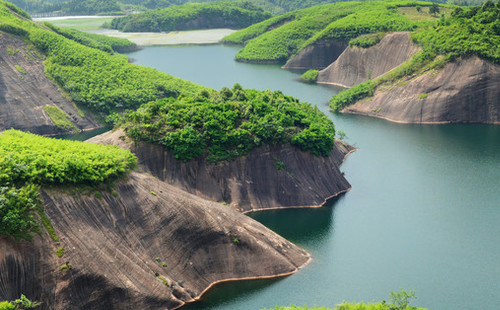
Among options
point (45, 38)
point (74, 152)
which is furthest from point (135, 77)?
point (74, 152)

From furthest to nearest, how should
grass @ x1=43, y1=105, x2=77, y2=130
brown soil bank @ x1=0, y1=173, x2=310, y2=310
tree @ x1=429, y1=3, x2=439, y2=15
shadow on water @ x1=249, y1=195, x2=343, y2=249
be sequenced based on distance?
tree @ x1=429, y1=3, x2=439, y2=15
grass @ x1=43, y1=105, x2=77, y2=130
shadow on water @ x1=249, y1=195, x2=343, y2=249
brown soil bank @ x1=0, y1=173, x2=310, y2=310

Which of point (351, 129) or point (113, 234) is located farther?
point (351, 129)

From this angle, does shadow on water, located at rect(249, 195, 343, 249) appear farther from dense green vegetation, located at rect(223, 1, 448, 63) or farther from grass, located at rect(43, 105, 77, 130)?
dense green vegetation, located at rect(223, 1, 448, 63)

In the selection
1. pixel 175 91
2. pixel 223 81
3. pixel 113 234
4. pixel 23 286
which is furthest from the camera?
pixel 223 81

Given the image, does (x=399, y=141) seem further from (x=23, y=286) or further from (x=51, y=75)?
(x=23, y=286)

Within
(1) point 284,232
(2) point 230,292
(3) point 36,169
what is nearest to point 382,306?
(2) point 230,292

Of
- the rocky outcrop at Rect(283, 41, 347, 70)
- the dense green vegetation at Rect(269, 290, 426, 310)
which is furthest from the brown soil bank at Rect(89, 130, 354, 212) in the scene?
the rocky outcrop at Rect(283, 41, 347, 70)

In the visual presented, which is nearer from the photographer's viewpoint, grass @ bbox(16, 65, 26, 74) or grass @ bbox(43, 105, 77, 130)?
grass @ bbox(43, 105, 77, 130)
